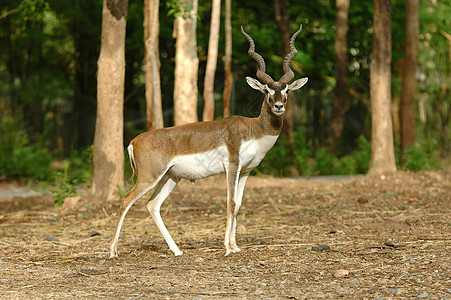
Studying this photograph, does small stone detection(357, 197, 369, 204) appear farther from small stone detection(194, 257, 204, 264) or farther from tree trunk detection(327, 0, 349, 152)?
tree trunk detection(327, 0, 349, 152)

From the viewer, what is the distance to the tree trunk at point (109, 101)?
10930mm

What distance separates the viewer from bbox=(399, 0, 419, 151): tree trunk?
60.2ft

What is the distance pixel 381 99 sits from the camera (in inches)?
571

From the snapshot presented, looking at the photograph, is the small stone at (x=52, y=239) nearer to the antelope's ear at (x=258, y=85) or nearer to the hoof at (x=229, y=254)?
the hoof at (x=229, y=254)

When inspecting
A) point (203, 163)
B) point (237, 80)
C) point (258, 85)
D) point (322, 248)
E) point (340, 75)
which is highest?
point (340, 75)

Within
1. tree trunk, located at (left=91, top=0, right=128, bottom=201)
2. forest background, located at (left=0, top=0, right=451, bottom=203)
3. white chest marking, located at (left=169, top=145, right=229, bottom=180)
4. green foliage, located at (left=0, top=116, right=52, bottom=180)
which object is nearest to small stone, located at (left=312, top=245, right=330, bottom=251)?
white chest marking, located at (left=169, top=145, right=229, bottom=180)

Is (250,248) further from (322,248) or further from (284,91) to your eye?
(284,91)

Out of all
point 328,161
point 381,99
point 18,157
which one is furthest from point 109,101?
point 328,161

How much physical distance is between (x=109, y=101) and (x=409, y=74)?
35.3ft

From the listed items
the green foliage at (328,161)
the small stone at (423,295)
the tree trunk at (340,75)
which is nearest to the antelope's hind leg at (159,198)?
the small stone at (423,295)

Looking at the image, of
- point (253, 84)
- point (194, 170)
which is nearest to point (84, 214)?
point (194, 170)

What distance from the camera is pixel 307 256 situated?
702cm

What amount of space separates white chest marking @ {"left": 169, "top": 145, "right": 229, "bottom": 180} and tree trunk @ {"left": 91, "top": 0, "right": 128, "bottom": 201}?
3.64m

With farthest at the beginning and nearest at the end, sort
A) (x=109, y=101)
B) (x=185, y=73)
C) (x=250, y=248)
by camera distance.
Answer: (x=185, y=73) < (x=109, y=101) < (x=250, y=248)
